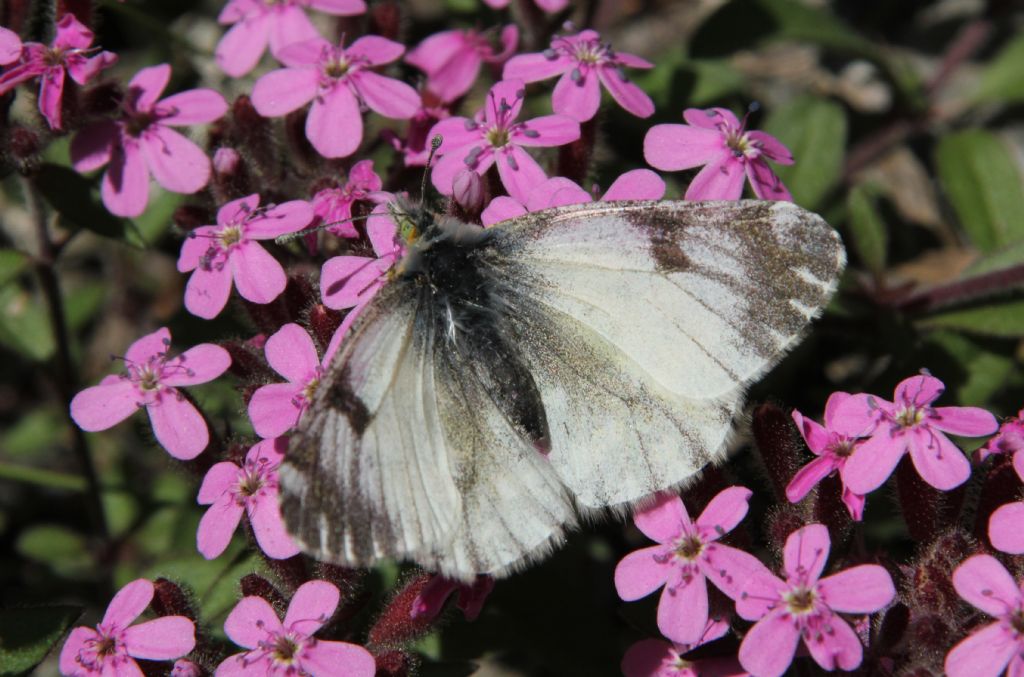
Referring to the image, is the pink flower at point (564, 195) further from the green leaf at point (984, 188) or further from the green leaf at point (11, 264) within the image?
the green leaf at point (984, 188)

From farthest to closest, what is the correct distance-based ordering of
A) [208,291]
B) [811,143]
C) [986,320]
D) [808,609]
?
[811,143] < [986,320] < [208,291] < [808,609]

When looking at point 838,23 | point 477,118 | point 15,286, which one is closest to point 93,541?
point 15,286

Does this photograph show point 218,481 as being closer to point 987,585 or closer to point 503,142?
point 503,142

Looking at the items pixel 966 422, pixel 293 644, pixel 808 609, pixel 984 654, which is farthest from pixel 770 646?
pixel 293 644

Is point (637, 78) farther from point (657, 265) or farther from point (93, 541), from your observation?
point (93, 541)

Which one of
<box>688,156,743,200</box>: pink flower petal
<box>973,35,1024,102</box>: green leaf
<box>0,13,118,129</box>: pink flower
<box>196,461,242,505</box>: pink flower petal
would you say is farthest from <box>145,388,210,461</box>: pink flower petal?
<box>973,35,1024,102</box>: green leaf

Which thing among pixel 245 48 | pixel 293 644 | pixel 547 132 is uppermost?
pixel 547 132

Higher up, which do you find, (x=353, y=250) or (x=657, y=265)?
(x=657, y=265)
